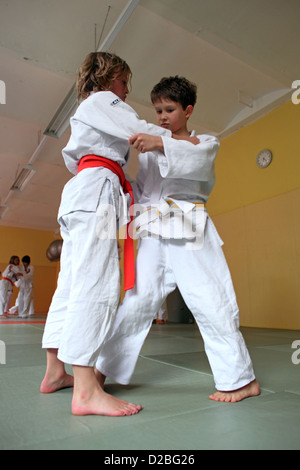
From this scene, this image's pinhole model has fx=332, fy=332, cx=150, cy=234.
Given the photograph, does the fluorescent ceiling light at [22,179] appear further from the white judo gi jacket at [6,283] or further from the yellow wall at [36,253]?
the yellow wall at [36,253]

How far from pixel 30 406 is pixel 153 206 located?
94cm

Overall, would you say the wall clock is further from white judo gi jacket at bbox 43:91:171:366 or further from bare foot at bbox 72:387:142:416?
bare foot at bbox 72:387:142:416

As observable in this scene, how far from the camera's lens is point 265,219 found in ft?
18.5

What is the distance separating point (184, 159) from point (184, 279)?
1.65ft

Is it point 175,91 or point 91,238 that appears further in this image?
point 175,91

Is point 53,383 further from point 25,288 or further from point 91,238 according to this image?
point 25,288

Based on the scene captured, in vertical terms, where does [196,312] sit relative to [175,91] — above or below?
below

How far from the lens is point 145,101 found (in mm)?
5258

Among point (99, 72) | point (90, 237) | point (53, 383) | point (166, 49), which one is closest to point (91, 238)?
point (90, 237)

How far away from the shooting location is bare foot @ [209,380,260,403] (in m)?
1.28

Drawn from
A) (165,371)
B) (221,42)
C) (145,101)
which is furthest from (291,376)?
(145,101)

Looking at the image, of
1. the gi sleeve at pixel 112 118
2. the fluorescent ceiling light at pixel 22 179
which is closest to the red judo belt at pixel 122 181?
the gi sleeve at pixel 112 118

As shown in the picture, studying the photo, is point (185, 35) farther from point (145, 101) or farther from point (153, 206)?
point (153, 206)

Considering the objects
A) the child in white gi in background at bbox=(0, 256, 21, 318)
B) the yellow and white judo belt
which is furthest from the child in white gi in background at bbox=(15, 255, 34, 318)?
the yellow and white judo belt
